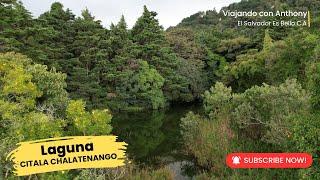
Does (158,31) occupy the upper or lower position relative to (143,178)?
upper

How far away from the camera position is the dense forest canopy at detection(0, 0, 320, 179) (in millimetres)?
14828

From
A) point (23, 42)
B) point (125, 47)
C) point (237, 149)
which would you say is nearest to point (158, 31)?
point (125, 47)

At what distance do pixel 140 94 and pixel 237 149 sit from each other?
60.9 ft

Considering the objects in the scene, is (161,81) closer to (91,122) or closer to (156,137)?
(156,137)

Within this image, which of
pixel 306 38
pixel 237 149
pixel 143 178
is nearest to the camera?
pixel 143 178

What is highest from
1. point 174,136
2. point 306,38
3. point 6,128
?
point 306,38

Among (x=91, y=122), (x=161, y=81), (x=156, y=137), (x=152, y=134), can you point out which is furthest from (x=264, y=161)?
(x=161, y=81)

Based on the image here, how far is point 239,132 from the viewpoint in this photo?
1845 centimetres

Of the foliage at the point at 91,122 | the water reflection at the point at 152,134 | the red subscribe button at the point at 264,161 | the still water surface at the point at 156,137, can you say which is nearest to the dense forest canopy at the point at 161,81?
the foliage at the point at 91,122

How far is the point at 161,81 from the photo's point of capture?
1428 inches

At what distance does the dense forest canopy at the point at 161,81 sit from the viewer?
14.8 m

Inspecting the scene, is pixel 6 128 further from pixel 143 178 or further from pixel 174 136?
pixel 174 136

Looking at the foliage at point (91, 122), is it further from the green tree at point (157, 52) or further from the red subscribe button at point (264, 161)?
the green tree at point (157, 52)

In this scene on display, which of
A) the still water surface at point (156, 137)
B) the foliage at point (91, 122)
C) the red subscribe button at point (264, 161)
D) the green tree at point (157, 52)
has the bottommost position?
the still water surface at point (156, 137)
